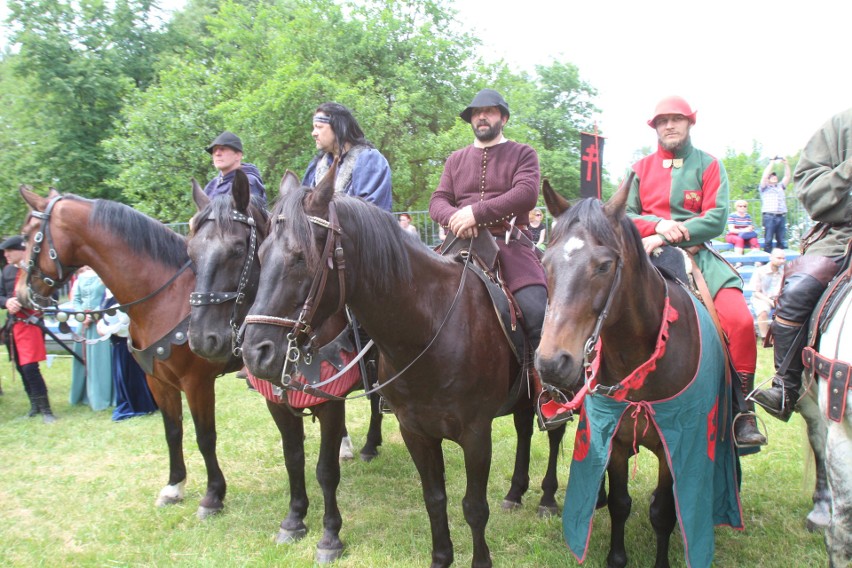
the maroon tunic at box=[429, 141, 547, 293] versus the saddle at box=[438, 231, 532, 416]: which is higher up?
the maroon tunic at box=[429, 141, 547, 293]

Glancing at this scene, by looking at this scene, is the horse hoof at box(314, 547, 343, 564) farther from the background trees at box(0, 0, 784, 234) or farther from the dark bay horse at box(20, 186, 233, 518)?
the background trees at box(0, 0, 784, 234)

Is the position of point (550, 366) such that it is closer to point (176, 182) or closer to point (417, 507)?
point (417, 507)

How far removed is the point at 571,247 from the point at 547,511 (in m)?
2.72

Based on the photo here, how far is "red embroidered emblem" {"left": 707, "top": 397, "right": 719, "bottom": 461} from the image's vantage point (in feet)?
10.1

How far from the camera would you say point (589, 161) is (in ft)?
34.8

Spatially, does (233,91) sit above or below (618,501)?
above

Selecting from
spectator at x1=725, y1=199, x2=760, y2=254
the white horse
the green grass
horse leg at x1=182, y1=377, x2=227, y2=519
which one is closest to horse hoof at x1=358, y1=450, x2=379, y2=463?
the green grass

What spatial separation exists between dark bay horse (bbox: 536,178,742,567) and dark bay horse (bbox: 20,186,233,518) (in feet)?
9.35

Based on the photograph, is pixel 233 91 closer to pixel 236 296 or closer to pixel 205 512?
pixel 205 512

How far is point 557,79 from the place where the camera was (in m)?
34.4

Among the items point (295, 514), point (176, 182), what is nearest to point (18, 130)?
point (176, 182)

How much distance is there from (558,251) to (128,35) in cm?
2691

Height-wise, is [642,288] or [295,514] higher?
[642,288]

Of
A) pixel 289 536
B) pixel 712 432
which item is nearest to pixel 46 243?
pixel 289 536
